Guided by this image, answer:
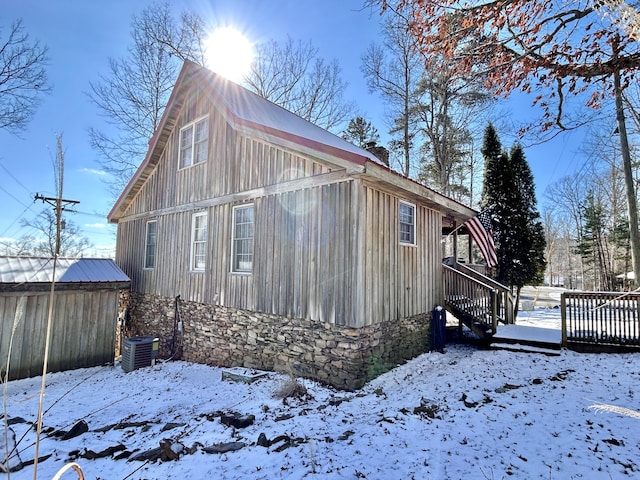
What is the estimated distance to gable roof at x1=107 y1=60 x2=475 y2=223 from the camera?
6.01 m

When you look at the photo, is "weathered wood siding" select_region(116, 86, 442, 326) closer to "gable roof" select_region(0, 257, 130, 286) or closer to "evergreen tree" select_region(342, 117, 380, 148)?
"gable roof" select_region(0, 257, 130, 286)

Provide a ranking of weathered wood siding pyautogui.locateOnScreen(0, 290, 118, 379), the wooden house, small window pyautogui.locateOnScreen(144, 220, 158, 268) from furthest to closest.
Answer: small window pyautogui.locateOnScreen(144, 220, 158, 268), weathered wood siding pyautogui.locateOnScreen(0, 290, 118, 379), the wooden house

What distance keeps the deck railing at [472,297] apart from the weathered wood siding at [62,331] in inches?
397

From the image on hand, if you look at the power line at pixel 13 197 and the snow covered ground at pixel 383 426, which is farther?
the snow covered ground at pixel 383 426

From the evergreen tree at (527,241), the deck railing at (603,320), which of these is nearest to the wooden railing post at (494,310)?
the deck railing at (603,320)

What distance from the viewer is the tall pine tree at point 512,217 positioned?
1545 centimetres

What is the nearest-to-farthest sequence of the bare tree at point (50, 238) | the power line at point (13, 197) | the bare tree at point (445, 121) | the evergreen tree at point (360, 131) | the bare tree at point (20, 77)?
1. the power line at point (13, 197)
2. the bare tree at point (20, 77)
3. the bare tree at point (445, 121)
4. the bare tree at point (50, 238)
5. the evergreen tree at point (360, 131)

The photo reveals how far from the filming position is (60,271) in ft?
30.3

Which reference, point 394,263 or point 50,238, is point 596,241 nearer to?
point 394,263

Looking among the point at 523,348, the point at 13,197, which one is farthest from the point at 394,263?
the point at 13,197

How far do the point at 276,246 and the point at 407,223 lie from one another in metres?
3.18

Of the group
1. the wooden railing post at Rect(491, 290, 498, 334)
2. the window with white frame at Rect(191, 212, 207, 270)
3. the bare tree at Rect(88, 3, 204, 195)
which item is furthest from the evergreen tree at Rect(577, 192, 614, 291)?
the bare tree at Rect(88, 3, 204, 195)

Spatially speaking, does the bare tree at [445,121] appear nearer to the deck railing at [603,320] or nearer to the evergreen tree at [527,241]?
the evergreen tree at [527,241]

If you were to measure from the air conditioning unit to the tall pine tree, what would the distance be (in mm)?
14968
